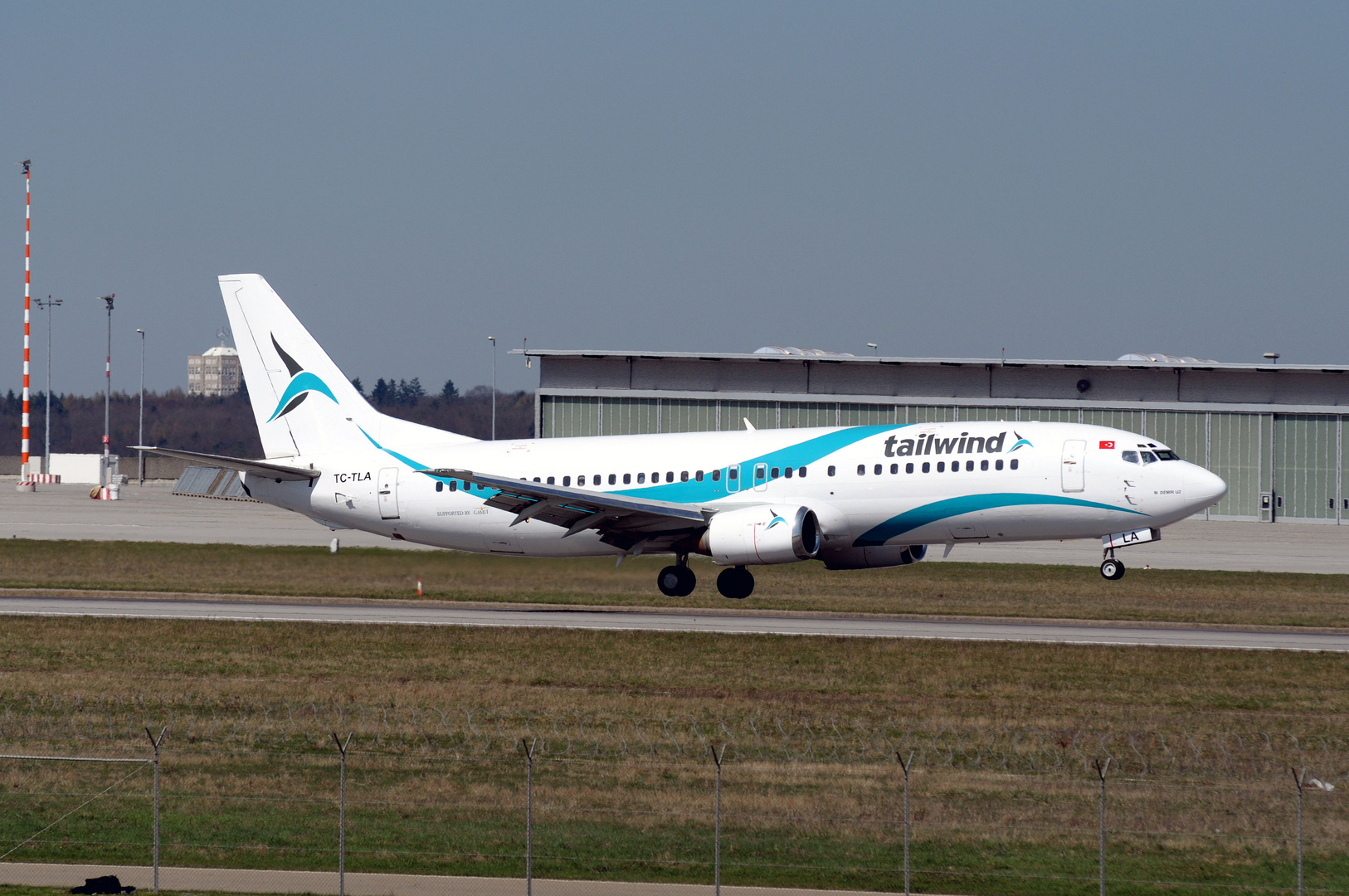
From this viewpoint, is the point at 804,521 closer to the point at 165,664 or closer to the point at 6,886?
the point at 165,664

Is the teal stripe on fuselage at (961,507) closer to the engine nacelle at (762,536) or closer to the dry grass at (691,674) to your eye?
the engine nacelle at (762,536)

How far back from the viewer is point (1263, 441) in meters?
85.3

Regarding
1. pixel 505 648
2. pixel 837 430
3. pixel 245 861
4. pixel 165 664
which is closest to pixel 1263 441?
pixel 837 430

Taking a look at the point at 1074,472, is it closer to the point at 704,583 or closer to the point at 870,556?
the point at 870,556

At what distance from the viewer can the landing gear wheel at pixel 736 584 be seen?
44000 millimetres

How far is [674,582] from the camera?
43.2 meters

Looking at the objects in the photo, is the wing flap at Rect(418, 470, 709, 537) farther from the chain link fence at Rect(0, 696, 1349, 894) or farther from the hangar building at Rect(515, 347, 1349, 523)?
the hangar building at Rect(515, 347, 1349, 523)

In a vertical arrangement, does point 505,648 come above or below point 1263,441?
below

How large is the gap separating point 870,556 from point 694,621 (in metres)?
6.61

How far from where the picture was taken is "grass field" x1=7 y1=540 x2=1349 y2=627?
4309 centimetres

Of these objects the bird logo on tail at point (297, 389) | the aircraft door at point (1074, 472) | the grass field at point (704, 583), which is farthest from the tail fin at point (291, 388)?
the aircraft door at point (1074, 472)

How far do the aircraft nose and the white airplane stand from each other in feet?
0.15

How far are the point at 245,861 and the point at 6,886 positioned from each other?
8.43ft

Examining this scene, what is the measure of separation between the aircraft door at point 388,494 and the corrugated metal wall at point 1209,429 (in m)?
39.8
